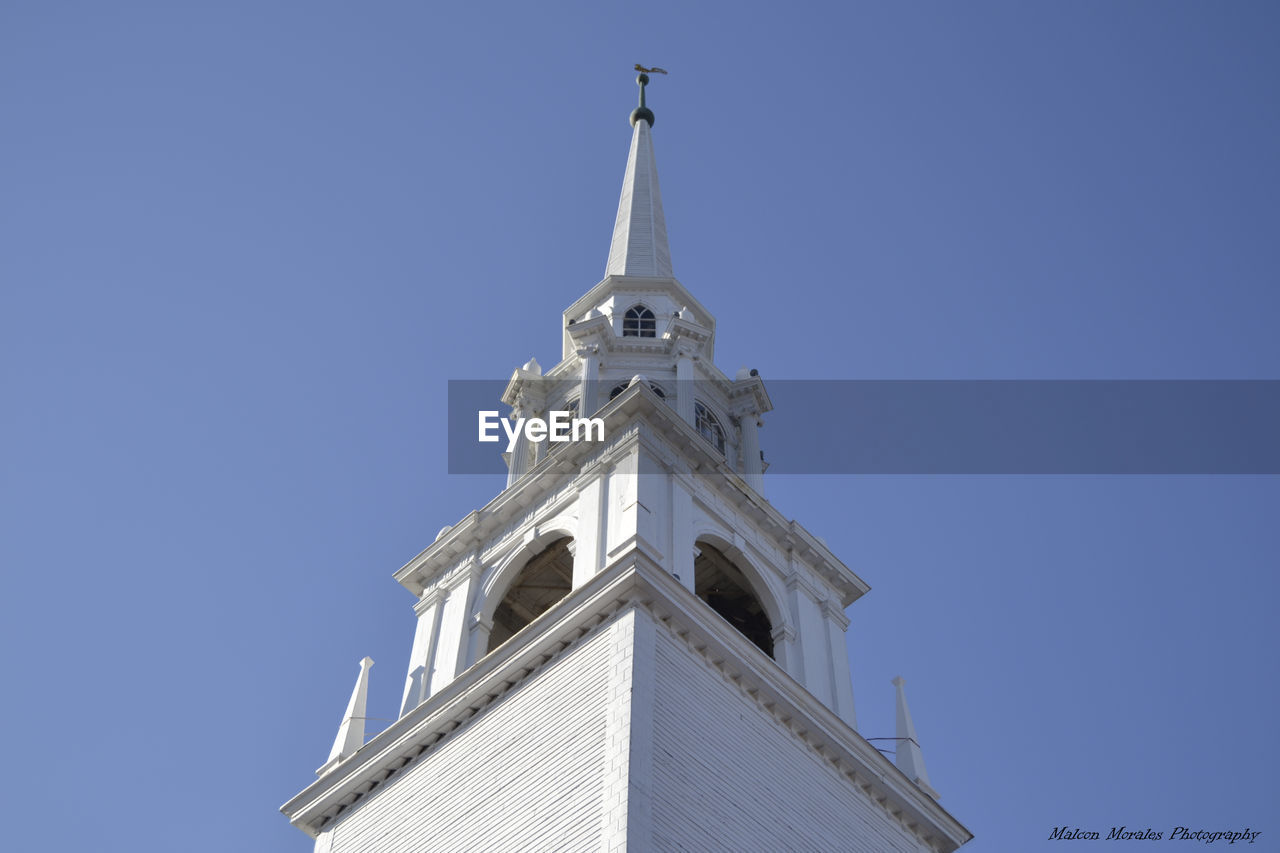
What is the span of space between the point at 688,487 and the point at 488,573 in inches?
204

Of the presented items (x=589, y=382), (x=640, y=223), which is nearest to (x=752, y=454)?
(x=589, y=382)

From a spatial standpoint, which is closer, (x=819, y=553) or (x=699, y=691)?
(x=699, y=691)

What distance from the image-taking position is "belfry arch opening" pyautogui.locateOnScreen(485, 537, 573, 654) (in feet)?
140

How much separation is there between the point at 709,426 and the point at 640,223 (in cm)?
1127

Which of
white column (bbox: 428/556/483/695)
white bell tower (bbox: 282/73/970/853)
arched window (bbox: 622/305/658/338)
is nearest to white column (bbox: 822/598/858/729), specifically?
white bell tower (bbox: 282/73/970/853)

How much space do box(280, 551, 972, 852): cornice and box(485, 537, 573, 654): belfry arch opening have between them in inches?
220

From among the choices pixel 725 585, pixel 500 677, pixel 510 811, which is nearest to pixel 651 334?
pixel 725 585

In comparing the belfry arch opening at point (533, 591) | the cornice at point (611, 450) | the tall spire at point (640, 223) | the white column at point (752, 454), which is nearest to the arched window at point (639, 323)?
the tall spire at point (640, 223)

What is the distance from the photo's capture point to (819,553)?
143 feet

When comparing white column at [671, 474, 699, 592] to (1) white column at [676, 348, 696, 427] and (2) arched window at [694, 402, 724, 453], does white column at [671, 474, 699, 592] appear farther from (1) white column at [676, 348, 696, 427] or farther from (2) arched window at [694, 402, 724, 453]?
(2) arched window at [694, 402, 724, 453]

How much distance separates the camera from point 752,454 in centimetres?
4772

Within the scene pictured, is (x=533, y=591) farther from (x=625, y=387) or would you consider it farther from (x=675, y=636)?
(x=675, y=636)

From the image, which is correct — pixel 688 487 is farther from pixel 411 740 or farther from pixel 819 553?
pixel 411 740

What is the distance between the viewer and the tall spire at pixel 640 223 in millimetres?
54344
